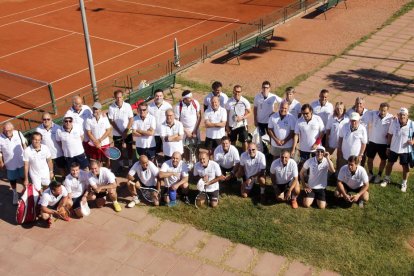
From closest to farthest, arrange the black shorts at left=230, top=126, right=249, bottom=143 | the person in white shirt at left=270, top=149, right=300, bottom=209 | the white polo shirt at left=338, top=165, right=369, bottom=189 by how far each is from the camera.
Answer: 1. the white polo shirt at left=338, top=165, right=369, bottom=189
2. the person in white shirt at left=270, top=149, right=300, bottom=209
3. the black shorts at left=230, top=126, right=249, bottom=143

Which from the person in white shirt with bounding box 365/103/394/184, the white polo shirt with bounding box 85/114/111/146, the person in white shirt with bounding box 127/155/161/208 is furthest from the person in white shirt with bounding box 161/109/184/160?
the person in white shirt with bounding box 365/103/394/184

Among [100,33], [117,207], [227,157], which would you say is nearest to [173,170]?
[227,157]

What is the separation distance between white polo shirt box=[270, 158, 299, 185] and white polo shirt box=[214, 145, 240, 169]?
89cm

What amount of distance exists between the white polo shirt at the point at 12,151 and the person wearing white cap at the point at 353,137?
705cm

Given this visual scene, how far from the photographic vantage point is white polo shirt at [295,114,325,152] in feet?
34.9

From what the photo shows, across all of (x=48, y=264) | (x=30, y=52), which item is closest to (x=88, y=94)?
(x=30, y=52)

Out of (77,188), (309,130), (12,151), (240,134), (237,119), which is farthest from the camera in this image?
(240,134)

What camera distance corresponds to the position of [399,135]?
10.5 meters

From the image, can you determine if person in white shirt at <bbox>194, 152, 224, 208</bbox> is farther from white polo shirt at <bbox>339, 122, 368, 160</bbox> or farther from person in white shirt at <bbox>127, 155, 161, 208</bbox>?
white polo shirt at <bbox>339, 122, 368, 160</bbox>

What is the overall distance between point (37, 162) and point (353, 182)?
22.2 feet

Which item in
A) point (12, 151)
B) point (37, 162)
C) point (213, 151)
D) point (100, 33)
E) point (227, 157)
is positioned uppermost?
point (12, 151)

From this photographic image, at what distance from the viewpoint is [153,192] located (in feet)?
34.8

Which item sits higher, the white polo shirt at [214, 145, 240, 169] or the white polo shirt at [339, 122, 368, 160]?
the white polo shirt at [339, 122, 368, 160]

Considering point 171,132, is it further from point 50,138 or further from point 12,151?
point 12,151
